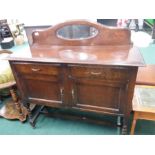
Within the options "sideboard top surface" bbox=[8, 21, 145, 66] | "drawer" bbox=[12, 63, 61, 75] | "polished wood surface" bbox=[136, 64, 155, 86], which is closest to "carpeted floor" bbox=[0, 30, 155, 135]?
"polished wood surface" bbox=[136, 64, 155, 86]

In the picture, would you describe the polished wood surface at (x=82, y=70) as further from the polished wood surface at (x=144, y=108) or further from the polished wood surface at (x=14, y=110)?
the polished wood surface at (x=14, y=110)

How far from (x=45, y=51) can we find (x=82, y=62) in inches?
17.4

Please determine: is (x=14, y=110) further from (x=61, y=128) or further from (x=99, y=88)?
(x=99, y=88)

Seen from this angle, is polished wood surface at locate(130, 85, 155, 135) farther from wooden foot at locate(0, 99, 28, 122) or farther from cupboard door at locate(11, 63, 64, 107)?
wooden foot at locate(0, 99, 28, 122)

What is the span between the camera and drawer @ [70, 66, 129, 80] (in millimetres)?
1187

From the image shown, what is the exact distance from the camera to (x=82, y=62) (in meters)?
1.23

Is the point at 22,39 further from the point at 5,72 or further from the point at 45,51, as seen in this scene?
the point at 45,51

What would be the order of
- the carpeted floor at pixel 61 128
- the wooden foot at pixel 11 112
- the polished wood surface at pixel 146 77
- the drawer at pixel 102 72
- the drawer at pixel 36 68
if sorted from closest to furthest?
the drawer at pixel 102 72, the drawer at pixel 36 68, the polished wood surface at pixel 146 77, the carpeted floor at pixel 61 128, the wooden foot at pixel 11 112

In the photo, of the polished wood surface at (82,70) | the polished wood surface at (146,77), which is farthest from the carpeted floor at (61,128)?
the polished wood surface at (146,77)

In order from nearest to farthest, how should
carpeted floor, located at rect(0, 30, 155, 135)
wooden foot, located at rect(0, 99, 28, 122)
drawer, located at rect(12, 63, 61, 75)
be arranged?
1. drawer, located at rect(12, 63, 61, 75)
2. carpeted floor, located at rect(0, 30, 155, 135)
3. wooden foot, located at rect(0, 99, 28, 122)

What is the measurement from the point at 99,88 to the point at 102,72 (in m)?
0.17

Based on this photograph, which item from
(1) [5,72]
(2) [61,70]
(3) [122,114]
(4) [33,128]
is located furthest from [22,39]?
(3) [122,114]

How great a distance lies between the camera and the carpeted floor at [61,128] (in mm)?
1785

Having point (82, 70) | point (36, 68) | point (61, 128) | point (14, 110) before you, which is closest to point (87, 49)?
point (82, 70)
